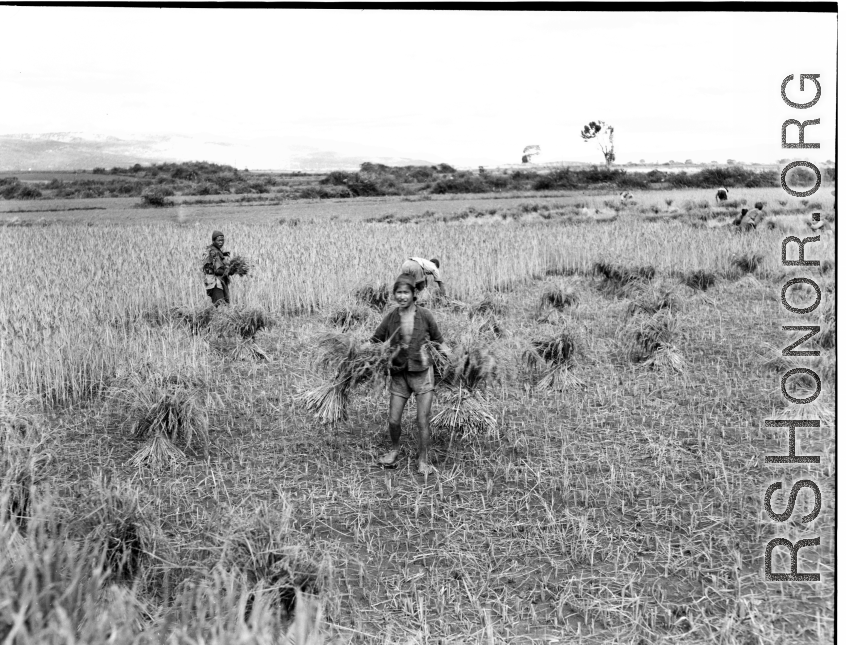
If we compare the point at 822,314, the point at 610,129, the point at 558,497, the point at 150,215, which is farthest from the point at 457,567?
the point at 150,215

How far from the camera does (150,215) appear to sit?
24703 mm

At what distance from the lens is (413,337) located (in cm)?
487

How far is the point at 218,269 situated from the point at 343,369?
155 inches

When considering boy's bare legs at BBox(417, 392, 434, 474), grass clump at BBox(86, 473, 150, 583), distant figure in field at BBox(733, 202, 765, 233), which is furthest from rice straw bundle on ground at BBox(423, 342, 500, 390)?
distant figure in field at BBox(733, 202, 765, 233)

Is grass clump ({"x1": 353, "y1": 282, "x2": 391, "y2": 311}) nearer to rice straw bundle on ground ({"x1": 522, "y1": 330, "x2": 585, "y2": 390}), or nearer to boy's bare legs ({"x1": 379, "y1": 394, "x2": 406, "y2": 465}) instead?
rice straw bundle on ground ({"x1": 522, "y1": 330, "x2": 585, "y2": 390})

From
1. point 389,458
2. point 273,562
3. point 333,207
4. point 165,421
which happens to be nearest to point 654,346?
point 389,458

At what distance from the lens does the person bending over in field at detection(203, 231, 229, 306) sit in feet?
27.9

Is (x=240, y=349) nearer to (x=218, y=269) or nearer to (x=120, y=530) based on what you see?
(x=218, y=269)

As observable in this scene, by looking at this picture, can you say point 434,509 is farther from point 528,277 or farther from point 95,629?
point 528,277

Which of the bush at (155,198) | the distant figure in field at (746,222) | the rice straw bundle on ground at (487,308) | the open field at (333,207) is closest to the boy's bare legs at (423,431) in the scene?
the rice straw bundle on ground at (487,308)

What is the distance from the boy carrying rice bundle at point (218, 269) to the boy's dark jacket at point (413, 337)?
4.05 meters

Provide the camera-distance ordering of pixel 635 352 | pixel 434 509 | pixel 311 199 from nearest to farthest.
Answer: pixel 434 509
pixel 635 352
pixel 311 199

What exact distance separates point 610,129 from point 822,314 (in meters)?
12.5

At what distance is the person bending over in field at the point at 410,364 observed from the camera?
487cm
